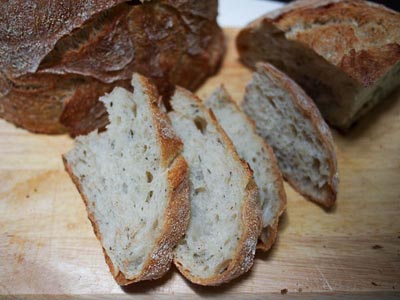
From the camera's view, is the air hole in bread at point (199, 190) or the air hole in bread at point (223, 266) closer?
the air hole in bread at point (223, 266)

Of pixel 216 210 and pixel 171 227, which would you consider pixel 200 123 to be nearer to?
pixel 216 210

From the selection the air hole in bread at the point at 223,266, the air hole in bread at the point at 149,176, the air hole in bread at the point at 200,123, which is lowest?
the air hole in bread at the point at 223,266

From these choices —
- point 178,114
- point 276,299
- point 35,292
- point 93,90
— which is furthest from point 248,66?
point 35,292

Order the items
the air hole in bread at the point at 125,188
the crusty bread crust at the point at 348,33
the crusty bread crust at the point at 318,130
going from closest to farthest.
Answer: the air hole in bread at the point at 125,188 < the crusty bread crust at the point at 318,130 < the crusty bread crust at the point at 348,33

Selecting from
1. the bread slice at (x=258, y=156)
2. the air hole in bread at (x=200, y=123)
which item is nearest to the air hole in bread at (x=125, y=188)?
the air hole in bread at (x=200, y=123)

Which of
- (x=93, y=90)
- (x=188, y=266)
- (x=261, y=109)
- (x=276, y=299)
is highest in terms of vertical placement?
(x=93, y=90)

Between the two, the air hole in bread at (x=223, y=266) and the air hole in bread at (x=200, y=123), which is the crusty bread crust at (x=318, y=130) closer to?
the air hole in bread at (x=200, y=123)

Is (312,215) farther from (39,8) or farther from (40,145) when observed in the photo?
(39,8)
